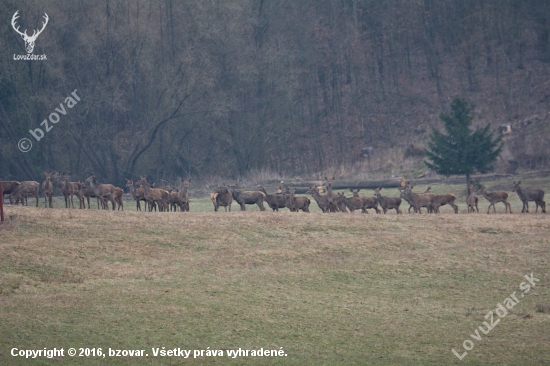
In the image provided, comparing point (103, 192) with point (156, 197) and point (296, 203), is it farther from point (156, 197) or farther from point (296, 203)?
point (296, 203)

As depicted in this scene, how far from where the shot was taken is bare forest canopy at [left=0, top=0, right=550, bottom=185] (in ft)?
166

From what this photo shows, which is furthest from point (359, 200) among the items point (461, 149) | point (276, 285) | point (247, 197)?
point (276, 285)

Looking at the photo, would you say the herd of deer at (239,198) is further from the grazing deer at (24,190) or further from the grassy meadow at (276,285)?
the grassy meadow at (276,285)

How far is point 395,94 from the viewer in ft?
220

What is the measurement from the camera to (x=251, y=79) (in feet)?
188

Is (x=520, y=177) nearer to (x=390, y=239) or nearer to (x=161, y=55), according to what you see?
(x=390, y=239)

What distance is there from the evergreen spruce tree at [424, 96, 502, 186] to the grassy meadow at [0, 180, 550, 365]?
14.2m

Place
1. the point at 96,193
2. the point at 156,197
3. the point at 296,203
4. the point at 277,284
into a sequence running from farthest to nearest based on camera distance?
the point at 296,203 < the point at 156,197 < the point at 96,193 < the point at 277,284

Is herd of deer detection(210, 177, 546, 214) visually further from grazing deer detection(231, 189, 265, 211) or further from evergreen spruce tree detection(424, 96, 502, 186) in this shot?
evergreen spruce tree detection(424, 96, 502, 186)

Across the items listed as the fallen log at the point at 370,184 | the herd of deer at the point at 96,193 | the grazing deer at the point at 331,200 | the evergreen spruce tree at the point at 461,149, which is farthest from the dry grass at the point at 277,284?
the fallen log at the point at 370,184

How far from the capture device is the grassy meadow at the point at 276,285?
14586 millimetres

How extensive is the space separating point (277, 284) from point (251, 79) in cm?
3963

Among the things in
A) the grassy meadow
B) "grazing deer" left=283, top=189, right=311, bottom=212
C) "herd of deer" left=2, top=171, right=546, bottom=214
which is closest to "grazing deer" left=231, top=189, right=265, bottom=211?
"herd of deer" left=2, top=171, right=546, bottom=214

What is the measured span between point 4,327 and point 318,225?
42.1ft
